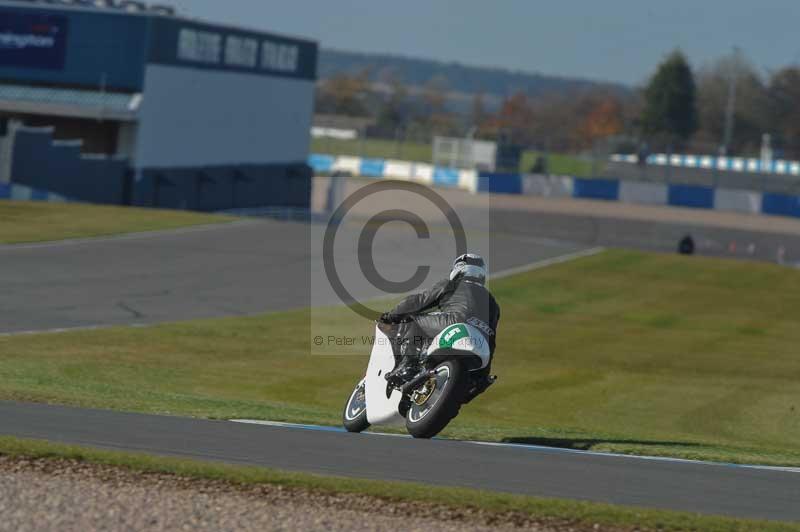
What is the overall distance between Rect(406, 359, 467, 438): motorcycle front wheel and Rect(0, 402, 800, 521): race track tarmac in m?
0.19

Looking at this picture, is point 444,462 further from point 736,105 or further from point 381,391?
point 736,105

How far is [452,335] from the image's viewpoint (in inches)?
427

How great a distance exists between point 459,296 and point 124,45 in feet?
140

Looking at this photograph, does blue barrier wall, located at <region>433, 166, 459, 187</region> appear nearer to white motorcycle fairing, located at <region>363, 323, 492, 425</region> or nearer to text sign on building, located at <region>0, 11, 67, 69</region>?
text sign on building, located at <region>0, 11, 67, 69</region>

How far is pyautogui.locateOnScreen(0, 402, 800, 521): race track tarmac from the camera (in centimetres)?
895

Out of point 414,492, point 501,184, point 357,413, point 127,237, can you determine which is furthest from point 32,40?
point 414,492

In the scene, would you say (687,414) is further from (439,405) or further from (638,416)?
(439,405)

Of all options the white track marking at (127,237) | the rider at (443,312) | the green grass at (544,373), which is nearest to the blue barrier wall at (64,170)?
the white track marking at (127,237)

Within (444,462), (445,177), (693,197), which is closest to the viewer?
(444,462)

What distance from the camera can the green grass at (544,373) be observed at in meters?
13.9

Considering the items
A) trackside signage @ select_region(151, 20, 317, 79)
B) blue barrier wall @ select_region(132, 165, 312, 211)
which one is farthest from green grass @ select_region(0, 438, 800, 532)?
trackside signage @ select_region(151, 20, 317, 79)

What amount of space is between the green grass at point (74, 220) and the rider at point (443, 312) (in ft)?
74.4

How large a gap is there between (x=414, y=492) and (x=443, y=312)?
294cm

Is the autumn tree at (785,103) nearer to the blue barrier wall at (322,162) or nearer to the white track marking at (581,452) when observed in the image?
the blue barrier wall at (322,162)
